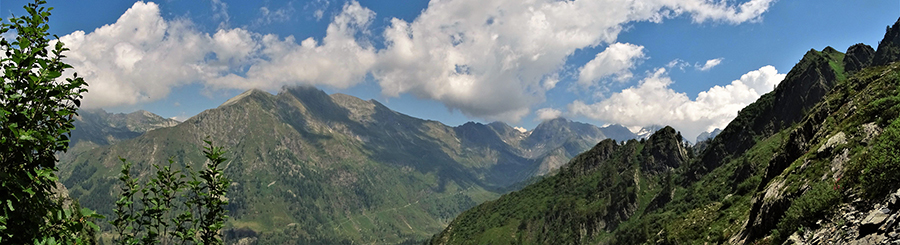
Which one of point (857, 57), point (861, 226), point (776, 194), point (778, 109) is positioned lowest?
point (861, 226)

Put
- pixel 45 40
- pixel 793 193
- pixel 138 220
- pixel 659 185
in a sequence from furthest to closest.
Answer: pixel 659 185
pixel 793 193
pixel 138 220
pixel 45 40

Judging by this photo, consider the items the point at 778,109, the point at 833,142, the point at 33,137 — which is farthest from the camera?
the point at 778,109

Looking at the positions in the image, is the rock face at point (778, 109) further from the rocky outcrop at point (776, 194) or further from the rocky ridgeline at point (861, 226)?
the rocky ridgeline at point (861, 226)

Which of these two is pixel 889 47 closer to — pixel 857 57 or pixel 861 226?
pixel 857 57

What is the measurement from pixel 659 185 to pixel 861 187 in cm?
18947

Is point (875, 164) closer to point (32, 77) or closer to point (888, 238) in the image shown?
point (888, 238)

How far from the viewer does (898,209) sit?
528 inches

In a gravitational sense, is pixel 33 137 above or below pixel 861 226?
above

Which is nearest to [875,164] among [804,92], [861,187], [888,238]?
[861,187]

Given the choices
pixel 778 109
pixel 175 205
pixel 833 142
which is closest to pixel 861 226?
pixel 833 142

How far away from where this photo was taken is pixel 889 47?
137m

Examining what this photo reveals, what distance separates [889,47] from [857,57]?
8169 mm

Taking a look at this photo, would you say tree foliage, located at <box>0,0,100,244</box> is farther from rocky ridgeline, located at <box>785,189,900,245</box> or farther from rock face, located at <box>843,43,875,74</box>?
rock face, located at <box>843,43,875,74</box>

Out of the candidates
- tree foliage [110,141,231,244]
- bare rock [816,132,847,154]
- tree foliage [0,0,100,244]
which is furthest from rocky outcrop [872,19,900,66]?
tree foliage [0,0,100,244]
